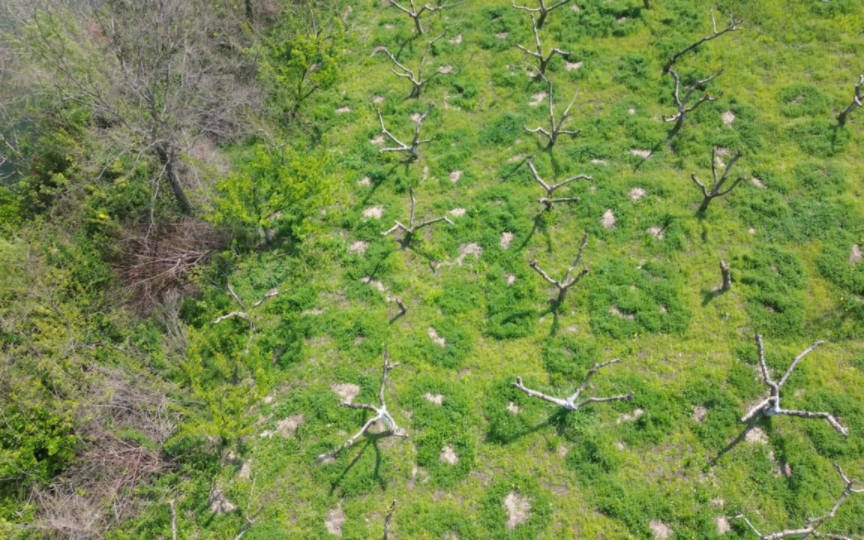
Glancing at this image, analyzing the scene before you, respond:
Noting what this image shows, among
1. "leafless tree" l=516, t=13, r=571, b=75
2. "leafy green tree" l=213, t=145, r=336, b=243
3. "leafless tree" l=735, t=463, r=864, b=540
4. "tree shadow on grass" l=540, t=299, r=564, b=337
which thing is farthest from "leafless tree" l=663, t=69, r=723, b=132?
"leafy green tree" l=213, t=145, r=336, b=243

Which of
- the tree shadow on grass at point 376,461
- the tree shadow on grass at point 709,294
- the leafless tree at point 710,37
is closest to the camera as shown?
the tree shadow on grass at point 376,461

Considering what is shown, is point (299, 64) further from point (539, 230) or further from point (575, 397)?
point (575, 397)

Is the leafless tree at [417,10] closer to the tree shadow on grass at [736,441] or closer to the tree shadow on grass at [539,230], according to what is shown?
the tree shadow on grass at [539,230]

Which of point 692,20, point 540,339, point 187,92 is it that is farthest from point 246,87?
point 692,20

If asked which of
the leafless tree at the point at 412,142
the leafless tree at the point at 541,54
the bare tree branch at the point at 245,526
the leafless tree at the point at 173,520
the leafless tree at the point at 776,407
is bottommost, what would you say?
the leafless tree at the point at 776,407

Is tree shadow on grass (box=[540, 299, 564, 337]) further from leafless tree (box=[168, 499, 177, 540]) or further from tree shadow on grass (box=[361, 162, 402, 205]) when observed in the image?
leafless tree (box=[168, 499, 177, 540])

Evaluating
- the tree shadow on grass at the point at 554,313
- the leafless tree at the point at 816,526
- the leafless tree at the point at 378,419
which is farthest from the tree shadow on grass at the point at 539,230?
the leafless tree at the point at 816,526
